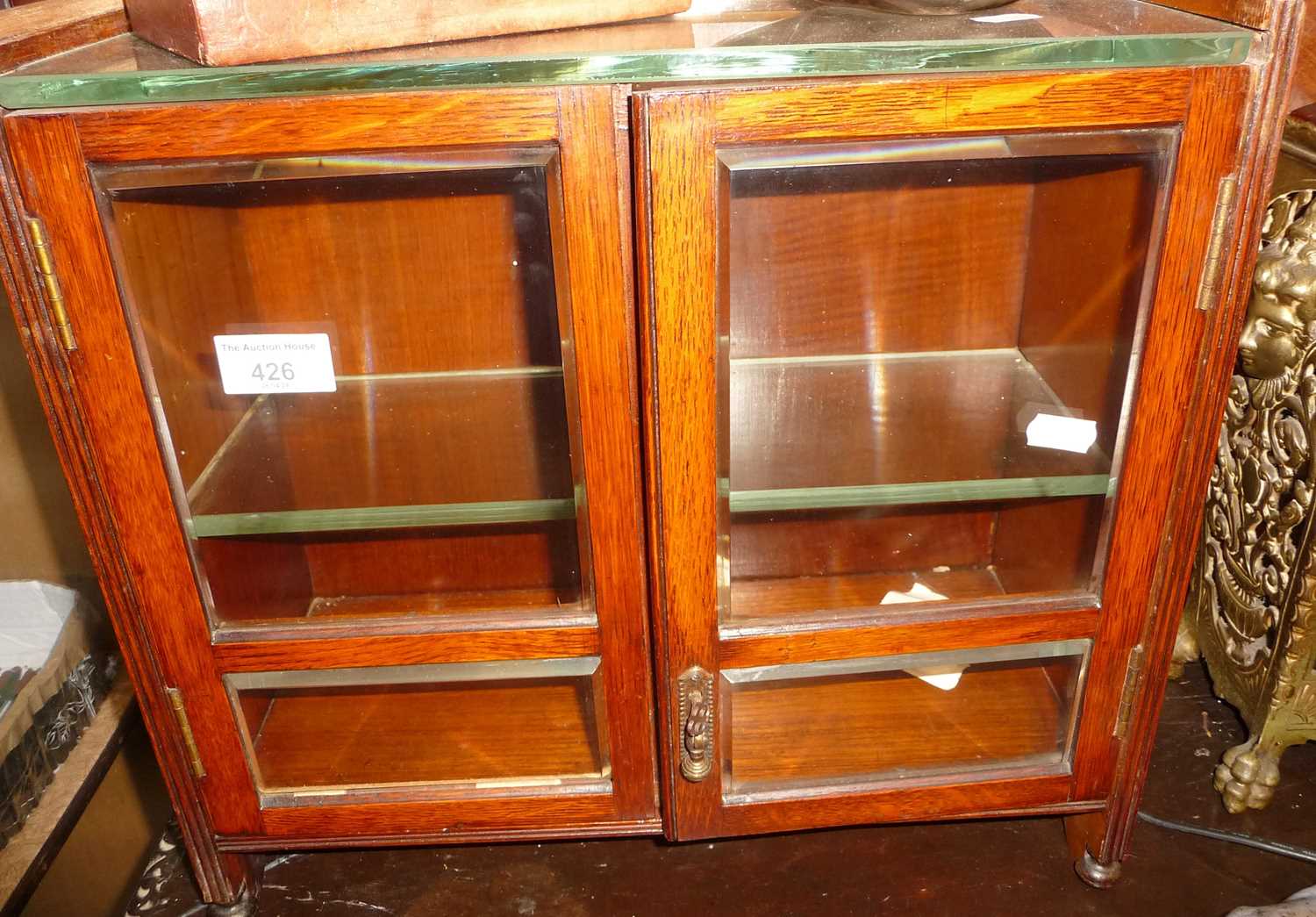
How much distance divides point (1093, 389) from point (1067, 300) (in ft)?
0.32

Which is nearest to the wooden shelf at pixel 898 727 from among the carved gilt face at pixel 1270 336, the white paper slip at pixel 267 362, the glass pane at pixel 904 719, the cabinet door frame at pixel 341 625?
the glass pane at pixel 904 719

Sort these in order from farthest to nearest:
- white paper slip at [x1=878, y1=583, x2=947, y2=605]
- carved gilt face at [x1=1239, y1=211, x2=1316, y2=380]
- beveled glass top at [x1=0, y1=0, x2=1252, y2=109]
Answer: white paper slip at [x1=878, y1=583, x2=947, y2=605] → carved gilt face at [x1=1239, y1=211, x2=1316, y2=380] → beveled glass top at [x1=0, y1=0, x2=1252, y2=109]

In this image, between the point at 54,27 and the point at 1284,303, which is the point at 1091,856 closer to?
the point at 1284,303

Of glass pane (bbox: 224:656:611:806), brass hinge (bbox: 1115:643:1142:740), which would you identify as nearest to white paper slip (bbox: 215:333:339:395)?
glass pane (bbox: 224:656:611:806)

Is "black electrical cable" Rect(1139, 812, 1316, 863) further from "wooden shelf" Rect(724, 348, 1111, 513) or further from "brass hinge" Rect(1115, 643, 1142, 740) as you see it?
"wooden shelf" Rect(724, 348, 1111, 513)

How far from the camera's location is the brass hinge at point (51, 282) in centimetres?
66

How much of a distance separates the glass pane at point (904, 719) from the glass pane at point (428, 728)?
0.13 m

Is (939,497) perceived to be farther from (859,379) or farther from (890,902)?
(890,902)

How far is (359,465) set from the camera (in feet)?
2.90

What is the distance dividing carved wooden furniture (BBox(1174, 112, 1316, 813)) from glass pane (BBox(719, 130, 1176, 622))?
7.3 inches

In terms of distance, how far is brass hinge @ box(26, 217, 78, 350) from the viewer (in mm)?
657

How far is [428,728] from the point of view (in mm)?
958

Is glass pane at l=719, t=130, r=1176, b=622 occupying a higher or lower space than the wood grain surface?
lower

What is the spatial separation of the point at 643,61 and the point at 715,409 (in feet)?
0.74
